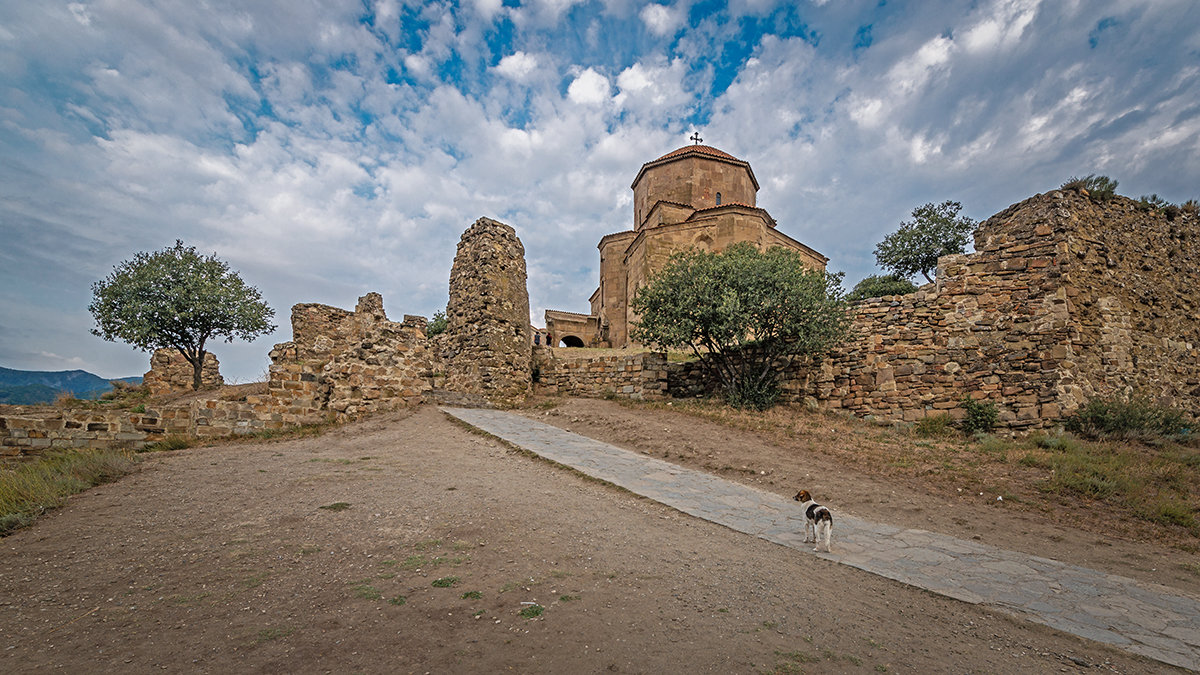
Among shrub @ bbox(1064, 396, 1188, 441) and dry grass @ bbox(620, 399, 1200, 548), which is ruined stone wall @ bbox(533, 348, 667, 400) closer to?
dry grass @ bbox(620, 399, 1200, 548)

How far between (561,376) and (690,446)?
811cm

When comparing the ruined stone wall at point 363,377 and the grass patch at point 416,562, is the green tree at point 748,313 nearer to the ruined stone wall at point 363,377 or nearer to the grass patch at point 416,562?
the ruined stone wall at point 363,377

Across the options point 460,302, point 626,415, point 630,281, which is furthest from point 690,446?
point 630,281

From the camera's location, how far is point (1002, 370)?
10.8 meters

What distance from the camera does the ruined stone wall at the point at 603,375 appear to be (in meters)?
15.3

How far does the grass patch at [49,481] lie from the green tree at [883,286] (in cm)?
2747

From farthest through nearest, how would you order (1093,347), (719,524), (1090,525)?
(1093,347), (1090,525), (719,524)

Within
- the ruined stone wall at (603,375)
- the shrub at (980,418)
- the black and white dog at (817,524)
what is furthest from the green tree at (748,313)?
the black and white dog at (817,524)

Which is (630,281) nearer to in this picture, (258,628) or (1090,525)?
(1090,525)

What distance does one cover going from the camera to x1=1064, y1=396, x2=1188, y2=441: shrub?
9.23 metres

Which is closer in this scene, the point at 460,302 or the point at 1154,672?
the point at 1154,672

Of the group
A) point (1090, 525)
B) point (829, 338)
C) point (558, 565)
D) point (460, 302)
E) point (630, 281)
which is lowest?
point (1090, 525)

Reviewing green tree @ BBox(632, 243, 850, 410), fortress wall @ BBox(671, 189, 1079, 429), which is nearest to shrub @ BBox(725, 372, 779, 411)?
green tree @ BBox(632, 243, 850, 410)

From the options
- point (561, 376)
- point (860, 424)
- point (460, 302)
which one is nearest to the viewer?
point (860, 424)
